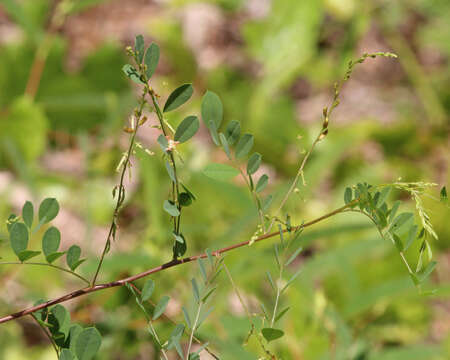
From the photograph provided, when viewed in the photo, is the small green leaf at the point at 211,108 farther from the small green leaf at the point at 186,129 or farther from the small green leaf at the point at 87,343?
the small green leaf at the point at 87,343

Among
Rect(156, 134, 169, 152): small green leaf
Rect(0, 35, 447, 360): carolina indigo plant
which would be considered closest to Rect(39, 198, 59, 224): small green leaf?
Rect(0, 35, 447, 360): carolina indigo plant

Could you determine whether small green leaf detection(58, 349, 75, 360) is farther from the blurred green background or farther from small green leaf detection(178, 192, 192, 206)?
the blurred green background

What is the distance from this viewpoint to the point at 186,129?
0.33 m

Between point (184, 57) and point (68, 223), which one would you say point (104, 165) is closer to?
point (68, 223)

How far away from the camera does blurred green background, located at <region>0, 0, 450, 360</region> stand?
912 millimetres

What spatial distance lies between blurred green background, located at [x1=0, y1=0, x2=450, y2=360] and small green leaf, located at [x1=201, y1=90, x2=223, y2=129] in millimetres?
234

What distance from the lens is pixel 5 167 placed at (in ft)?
4.06

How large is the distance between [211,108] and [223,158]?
115cm

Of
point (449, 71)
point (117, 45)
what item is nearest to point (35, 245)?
point (117, 45)

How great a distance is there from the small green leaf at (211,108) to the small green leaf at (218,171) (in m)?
0.03

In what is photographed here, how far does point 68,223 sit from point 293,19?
83 cm

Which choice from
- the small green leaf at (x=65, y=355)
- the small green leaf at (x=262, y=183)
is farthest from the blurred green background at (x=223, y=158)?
the small green leaf at (x=65, y=355)

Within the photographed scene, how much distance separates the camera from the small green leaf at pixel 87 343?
1.08 feet

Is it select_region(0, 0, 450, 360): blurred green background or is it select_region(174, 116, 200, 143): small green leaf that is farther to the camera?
select_region(0, 0, 450, 360): blurred green background
